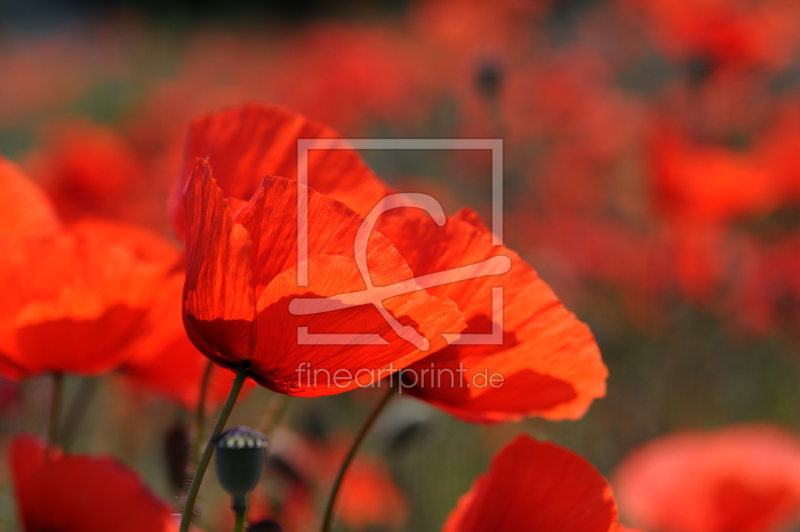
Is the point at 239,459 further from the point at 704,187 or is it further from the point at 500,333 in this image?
the point at 704,187

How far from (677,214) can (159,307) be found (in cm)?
159

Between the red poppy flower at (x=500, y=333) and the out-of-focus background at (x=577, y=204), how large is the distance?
13.7 inches

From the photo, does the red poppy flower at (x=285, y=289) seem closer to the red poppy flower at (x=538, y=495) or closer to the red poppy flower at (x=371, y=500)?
the red poppy flower at (x=538, y=495)

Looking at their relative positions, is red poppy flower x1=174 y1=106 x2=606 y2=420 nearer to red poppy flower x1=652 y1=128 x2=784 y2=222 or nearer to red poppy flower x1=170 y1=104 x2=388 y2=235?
red poppy flower x1=170 y1=104 x2=388 y2=235

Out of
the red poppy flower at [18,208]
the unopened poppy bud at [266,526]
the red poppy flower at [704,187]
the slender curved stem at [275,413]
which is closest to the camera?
the unopened poppy bud at [266,526]

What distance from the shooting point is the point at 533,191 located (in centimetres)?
278

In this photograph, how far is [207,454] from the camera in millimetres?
454

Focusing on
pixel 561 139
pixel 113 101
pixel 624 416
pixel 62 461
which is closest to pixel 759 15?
pixel 561 139

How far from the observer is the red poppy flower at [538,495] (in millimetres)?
540

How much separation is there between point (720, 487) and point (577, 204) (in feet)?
6.27

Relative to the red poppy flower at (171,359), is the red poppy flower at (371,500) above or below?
below

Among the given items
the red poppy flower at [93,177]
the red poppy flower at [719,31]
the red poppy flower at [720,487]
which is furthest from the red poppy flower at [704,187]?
the red poppy flower at [93,177]

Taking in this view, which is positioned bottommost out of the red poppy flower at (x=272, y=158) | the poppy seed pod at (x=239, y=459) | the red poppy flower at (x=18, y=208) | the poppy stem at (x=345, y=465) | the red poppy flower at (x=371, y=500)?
the red poppy flower at (x=371, y=500)

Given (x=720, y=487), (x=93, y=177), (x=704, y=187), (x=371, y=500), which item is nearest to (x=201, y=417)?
(x=720, y=487)
